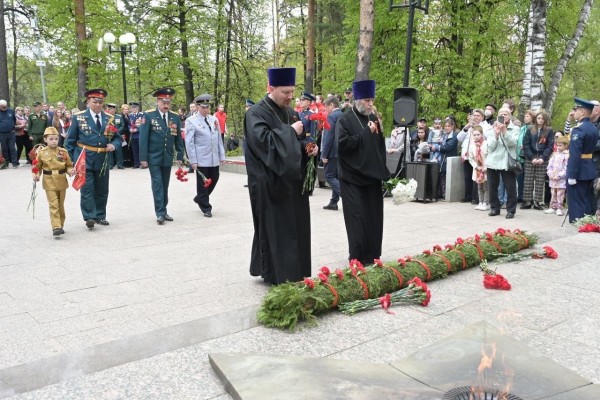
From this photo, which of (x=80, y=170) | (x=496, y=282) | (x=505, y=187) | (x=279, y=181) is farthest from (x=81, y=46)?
(x=496, y=282)

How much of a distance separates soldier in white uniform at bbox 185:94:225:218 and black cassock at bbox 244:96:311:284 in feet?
14.0

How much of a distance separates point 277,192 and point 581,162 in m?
5.55

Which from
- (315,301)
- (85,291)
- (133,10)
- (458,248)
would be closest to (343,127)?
(458,248)

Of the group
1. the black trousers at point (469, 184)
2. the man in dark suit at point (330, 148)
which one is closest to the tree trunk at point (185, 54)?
the man in dark suit at point (330, 148)

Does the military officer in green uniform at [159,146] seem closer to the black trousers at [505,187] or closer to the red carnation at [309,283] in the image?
the red carnation at [309,283]

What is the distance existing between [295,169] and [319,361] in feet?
5.86

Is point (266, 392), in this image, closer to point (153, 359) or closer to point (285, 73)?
point (153, 359)

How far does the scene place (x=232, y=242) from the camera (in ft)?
23.7

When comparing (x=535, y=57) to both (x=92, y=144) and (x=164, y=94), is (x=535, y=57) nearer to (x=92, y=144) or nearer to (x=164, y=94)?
(x=164, y=94)

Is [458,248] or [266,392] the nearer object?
[266,392]

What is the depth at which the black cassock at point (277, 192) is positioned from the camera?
4.66m

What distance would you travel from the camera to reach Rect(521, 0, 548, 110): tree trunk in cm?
1248

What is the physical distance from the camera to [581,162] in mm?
8203

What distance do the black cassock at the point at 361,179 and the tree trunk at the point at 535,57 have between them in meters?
8.61
